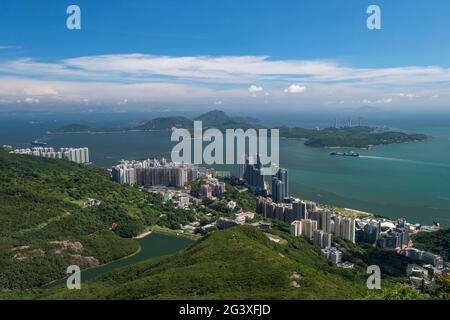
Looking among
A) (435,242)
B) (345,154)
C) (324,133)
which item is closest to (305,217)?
(435,242)

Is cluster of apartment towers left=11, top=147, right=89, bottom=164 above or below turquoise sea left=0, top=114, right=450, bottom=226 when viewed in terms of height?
above

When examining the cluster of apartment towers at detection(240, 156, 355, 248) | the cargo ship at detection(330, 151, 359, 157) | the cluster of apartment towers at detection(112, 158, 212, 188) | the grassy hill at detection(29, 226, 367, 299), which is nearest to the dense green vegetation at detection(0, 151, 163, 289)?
the grassy hill at detection(29, 226, 367, 299)

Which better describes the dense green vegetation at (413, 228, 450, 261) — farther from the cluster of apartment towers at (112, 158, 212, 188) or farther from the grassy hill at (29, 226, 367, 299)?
the cluster of apartment towers at (112, 158, 212, 188)

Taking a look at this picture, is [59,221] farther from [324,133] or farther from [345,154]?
[324,133]
